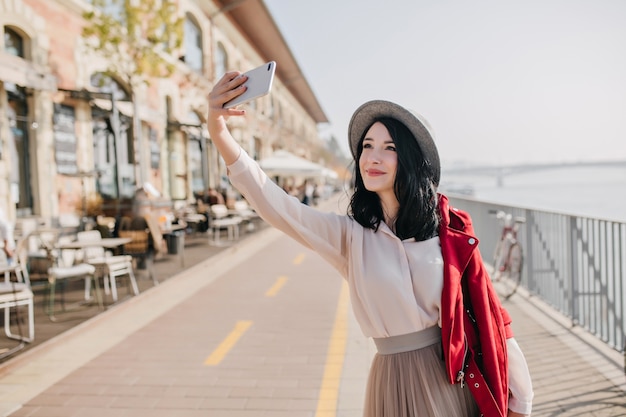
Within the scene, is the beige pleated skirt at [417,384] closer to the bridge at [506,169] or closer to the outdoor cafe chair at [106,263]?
the outdoor cafe chair at [106,263]

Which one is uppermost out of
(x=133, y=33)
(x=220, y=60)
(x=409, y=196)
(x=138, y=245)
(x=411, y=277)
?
(x=220, y=60)

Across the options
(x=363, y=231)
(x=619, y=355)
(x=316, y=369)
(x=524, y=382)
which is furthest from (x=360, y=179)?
(x=619, y=355)

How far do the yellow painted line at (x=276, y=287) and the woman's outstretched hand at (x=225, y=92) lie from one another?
649 cm

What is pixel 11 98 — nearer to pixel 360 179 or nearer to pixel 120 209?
pixel 120 209

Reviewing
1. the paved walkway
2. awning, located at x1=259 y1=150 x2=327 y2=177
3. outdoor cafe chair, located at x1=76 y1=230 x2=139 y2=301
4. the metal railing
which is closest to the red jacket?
the paved walkway

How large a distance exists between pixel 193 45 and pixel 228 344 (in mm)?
18766

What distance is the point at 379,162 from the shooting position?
1919 millimetres

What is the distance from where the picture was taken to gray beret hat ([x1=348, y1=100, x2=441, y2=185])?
1912 millimetres

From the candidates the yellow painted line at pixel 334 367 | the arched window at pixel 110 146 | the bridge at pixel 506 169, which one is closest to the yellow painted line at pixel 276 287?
the yellow painted line at pixel 334 367

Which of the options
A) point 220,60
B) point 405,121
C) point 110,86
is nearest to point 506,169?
point 220,60

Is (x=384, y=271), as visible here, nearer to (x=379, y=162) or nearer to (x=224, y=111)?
(x=379, y=162)

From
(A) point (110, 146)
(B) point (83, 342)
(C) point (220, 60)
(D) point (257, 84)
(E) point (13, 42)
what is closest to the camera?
(D) point (257, 84)

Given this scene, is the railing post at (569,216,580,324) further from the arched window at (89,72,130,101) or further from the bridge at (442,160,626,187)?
the bridge at (442,160,626,187)

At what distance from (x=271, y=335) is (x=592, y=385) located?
320 centimetres
